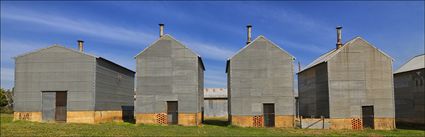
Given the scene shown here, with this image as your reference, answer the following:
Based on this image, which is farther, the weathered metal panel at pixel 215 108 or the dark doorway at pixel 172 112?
the weathered metal panel at pixel 215 108

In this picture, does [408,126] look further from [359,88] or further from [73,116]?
[73,116]

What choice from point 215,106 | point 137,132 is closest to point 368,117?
point 137,132

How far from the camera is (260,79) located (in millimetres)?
36219

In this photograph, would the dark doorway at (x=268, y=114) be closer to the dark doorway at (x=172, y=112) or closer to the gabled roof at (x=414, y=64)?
the dark doorway at (x=172, y=112)

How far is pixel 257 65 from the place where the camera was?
36.4 metres

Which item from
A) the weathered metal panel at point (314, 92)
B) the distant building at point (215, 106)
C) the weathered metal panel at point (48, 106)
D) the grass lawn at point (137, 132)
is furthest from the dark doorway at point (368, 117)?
the weathered metal panel at point (48, 106)

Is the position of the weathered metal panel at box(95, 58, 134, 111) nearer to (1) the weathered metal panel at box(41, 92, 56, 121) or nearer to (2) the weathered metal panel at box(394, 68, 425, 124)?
(1) the weathered metal panel at box(41, 92, 56, 121)

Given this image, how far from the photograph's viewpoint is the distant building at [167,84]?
3659 cm

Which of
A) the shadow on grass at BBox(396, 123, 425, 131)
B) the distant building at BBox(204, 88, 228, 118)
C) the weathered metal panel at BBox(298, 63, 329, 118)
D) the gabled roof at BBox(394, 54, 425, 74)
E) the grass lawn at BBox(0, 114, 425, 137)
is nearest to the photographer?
the grass lawn at BBox(0, 114, 425, 137)

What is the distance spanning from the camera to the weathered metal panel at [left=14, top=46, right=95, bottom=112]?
36.8 metres

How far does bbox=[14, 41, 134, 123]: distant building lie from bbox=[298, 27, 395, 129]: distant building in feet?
72.3

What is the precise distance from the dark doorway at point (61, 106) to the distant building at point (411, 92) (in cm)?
3408

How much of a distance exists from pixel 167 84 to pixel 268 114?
32.4 feet

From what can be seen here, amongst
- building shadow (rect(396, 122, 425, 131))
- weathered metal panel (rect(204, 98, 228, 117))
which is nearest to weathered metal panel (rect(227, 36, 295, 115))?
building shadow (rect(396, 122, 425, 131))
